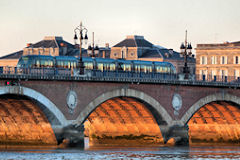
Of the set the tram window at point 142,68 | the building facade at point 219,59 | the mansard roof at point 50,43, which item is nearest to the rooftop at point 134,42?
the mansard roof at point 50,43

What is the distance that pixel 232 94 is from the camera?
3460 inches

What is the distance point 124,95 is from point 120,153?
21.1ft

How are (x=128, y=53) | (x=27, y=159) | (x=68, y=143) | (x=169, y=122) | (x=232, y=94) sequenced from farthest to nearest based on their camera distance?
(x=128, y=53) < (x=232, y=94) < (x=169, y=122) < (x=68, y=143) < (x=27, y=159)

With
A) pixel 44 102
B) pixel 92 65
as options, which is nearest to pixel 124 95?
pixel 92 65

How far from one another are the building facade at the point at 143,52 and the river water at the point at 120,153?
289 feet

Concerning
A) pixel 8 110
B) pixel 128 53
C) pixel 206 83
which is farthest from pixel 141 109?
pixel 128 53

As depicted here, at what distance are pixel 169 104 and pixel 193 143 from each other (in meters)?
13.1

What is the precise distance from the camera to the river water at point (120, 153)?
66.7 m

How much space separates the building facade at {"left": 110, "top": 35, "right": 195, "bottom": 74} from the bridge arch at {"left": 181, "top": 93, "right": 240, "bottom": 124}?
7976 cm

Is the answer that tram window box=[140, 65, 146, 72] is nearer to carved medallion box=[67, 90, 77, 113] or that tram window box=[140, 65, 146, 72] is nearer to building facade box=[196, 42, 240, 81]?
carved medallion box=[67, 90, 77, 113]

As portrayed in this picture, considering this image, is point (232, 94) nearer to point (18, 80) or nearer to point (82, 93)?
point (82, 93)

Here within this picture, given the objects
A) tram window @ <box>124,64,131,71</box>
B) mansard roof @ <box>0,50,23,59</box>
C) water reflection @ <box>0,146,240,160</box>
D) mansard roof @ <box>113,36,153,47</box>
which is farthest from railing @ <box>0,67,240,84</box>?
mansard roof @ <box>0,50,23,59</box>

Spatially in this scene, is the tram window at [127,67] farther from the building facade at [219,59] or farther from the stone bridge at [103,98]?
the building facade at [219,59]

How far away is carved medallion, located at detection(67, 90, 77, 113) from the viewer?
232 ft
